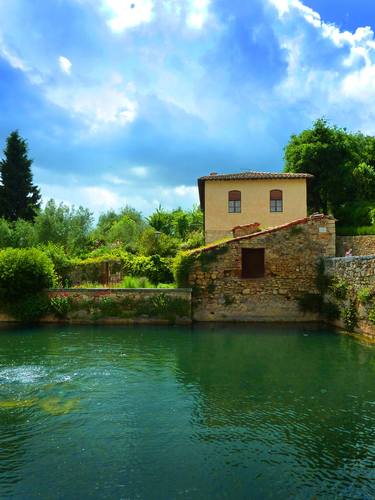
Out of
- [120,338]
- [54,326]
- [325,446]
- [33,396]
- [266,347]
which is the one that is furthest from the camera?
[54,326]

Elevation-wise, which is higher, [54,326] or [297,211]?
[297,211]

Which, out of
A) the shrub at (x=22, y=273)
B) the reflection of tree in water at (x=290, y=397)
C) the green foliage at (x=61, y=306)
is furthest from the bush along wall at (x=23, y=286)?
the reflection of tree in water at (x=290, y=397)

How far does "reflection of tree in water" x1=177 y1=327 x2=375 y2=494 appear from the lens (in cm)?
566

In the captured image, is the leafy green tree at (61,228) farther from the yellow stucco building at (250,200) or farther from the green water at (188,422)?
the green water at (188,422)

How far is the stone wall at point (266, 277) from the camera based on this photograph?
55.9ft

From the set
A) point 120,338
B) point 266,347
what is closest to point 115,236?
point 120,338

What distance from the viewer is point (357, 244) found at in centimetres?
2538

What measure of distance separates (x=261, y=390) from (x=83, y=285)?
14164 millimetres

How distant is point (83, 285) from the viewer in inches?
810

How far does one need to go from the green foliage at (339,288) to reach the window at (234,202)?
1302 cm

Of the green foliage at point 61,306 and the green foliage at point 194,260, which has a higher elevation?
the green foliage at point 194,260

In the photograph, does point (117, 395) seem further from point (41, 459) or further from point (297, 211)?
point (297, 211)

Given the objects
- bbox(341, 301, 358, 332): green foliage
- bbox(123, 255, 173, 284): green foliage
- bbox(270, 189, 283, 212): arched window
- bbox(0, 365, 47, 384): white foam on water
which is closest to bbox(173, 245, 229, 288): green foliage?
bbox(123, 255, 173, 284): green foliage

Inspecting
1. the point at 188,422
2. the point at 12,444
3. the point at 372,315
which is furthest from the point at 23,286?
the point at 372,315
